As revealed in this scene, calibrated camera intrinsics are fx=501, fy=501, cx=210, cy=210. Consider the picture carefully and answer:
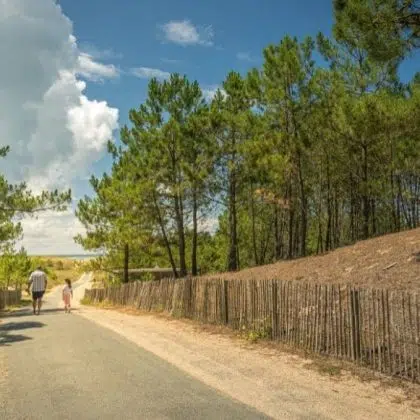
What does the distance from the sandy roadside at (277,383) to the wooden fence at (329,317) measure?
582 millimetres

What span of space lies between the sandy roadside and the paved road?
0.35 metres

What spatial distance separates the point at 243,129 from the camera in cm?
2539

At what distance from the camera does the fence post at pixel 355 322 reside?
856cm

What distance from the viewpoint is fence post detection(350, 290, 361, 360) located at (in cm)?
856

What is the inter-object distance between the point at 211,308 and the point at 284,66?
13.8 meters

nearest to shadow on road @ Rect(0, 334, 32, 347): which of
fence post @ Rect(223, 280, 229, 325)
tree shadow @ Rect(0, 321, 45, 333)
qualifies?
tree shadow @ Rect(0, 321, 45, 333)

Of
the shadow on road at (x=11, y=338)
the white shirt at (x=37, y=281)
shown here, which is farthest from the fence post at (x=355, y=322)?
the white shirt at (x=37, y=281)

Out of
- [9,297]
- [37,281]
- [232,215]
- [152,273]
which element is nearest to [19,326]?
[37,281]

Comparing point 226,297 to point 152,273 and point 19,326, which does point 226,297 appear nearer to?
point 19,326

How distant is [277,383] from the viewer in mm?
7332

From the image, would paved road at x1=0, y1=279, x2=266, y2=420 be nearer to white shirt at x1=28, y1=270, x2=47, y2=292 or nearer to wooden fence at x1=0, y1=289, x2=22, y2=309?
white shirt at x1=28, y1=270, x2=47, y2=292

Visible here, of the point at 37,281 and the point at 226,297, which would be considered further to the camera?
the point at 37,281

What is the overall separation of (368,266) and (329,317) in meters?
6.38

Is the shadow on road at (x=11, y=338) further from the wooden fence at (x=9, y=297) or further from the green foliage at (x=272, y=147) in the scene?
the wooden fence at (x=9, y=297)
